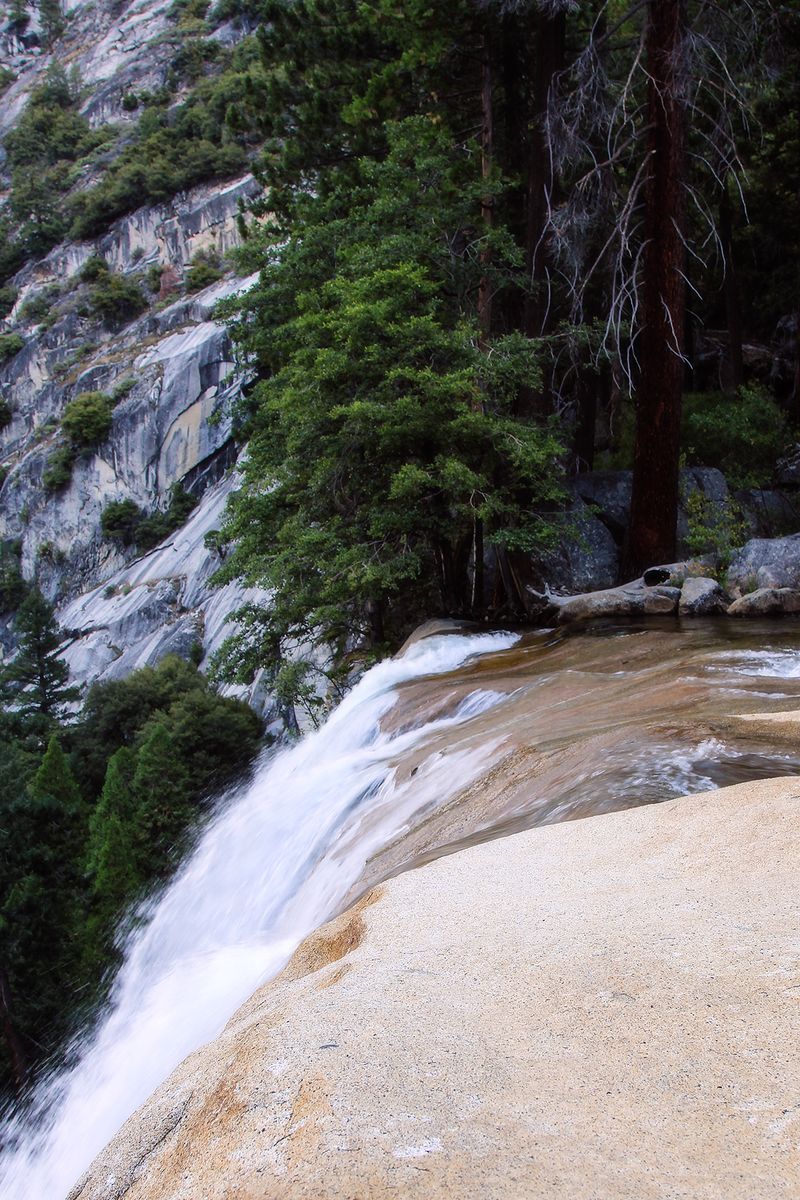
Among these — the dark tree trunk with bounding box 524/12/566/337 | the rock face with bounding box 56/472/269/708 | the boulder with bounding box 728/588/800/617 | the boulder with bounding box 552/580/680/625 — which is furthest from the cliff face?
the boulder with bounding box 728/588/800/617

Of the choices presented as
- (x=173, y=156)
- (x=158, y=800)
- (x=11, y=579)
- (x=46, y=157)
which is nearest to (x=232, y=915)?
(x=158, y=800)

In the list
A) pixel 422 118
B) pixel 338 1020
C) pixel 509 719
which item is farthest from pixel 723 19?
pixel 338 1020

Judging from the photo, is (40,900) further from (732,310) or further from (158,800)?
(732,310)

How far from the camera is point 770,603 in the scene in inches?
371

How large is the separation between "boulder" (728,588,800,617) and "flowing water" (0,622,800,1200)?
817mm

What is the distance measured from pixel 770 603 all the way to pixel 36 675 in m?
30.5

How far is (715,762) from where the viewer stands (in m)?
4.07

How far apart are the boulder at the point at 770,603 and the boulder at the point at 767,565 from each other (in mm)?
237

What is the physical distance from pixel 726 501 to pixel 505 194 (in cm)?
727

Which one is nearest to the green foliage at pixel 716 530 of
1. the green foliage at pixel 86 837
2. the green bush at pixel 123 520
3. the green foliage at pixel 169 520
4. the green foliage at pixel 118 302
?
the green foliage at pixel 86 837

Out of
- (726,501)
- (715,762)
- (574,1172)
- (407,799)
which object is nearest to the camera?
(574,1172)

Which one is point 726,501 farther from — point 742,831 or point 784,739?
point 742,831

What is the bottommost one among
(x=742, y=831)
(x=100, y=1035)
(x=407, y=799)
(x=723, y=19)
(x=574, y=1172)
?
(x=100, y=1035)

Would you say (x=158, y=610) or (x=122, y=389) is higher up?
(x=122, y=389)
